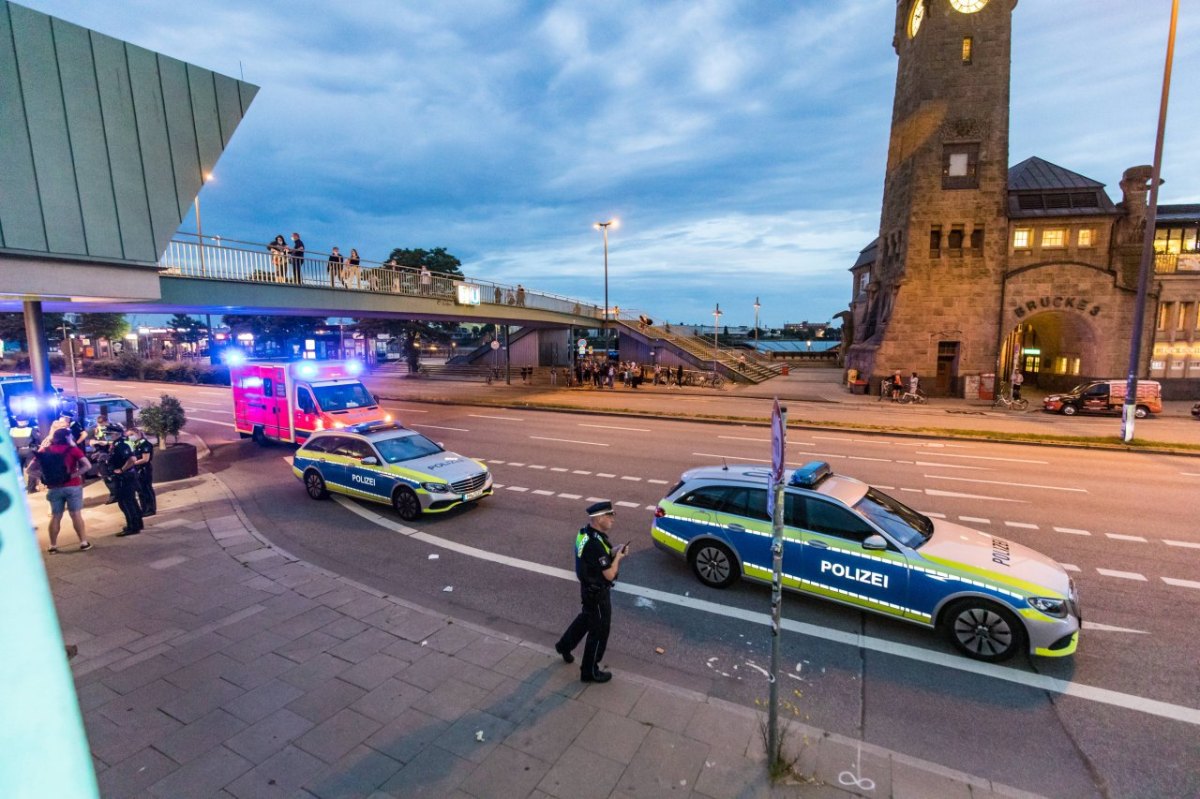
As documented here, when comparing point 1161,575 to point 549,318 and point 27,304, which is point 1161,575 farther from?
point 549,318

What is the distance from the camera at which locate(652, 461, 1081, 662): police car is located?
6172 mm

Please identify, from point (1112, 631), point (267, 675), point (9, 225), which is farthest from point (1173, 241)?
point (9, 225)

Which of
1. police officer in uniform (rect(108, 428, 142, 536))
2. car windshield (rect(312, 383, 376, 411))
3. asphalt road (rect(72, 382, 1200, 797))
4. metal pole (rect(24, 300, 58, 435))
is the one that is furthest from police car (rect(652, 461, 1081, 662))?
metal pole (rect(24, 300, 58, 435))

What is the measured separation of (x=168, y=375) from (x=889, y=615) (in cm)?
5510

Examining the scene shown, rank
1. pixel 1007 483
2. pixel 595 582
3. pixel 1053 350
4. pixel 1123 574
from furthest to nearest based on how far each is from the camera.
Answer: pixel 1053 350 < pixel 1007 483 < pixel 1123 574 < pixel 595 582

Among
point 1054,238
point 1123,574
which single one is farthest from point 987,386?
point 1123,574

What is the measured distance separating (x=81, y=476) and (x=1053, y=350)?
45260 mm

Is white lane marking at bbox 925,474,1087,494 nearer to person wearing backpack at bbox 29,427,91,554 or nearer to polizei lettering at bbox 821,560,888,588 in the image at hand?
polizei lettering at bbox 821,560,888,588

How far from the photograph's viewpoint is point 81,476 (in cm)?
941

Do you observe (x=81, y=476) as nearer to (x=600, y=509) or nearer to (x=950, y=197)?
(x=600, y=509)

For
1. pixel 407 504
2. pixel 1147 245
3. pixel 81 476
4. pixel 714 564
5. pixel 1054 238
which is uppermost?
pixel 1054 238

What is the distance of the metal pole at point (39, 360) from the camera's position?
496 inches

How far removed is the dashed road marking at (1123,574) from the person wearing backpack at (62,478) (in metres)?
15.5

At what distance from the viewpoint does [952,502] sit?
38.9ft
